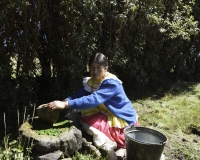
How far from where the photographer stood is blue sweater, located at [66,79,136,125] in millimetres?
3412

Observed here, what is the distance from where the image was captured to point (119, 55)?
5.66m

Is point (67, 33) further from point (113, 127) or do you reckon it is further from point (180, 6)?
point (180, 6)

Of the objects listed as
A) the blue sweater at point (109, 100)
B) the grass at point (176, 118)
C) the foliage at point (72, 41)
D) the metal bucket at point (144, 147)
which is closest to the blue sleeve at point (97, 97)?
the blue sweater at point (109, 100)

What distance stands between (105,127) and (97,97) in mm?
491

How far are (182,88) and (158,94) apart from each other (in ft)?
3.67

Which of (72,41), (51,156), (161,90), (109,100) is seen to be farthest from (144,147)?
(161,90)

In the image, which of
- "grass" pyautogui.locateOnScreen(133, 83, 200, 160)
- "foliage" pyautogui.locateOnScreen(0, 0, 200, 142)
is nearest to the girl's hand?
"foliage" pyautogui.locateOnScreen(0, 0, 200, 142)

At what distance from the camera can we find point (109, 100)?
3754mm

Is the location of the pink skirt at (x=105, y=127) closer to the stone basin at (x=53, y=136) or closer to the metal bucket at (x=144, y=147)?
the metal bucket at (x=144, y=147)

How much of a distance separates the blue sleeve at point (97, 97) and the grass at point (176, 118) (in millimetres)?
1439

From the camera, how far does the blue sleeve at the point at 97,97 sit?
3395 mm

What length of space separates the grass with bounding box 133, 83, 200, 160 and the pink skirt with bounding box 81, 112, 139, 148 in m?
0.88

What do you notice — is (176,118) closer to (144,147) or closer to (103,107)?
(103,107)

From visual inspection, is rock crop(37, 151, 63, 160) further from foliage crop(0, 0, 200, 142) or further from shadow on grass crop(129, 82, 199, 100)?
shadow on grass crop(129, 82, 199, 100)
